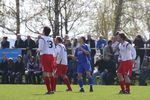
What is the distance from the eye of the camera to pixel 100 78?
108 ft

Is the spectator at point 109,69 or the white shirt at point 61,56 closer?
the white shirt at point 61,56

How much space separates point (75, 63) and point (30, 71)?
8.73ft

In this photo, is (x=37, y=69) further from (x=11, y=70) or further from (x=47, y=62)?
(x=47, y=62)

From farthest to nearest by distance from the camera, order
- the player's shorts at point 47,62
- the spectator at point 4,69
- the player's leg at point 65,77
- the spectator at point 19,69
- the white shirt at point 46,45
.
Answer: the spectator at point 4,69
the spectator at point 19,69
the player's leg at point 65,77
the player's shorts at point 47,62
the white shirt at point 46,45

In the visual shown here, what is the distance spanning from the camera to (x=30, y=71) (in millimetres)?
34062

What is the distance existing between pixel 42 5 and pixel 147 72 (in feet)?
60.8

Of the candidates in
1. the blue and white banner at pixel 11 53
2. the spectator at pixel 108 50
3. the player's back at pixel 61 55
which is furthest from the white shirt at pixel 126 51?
the blue and white banner at pixel 11 53

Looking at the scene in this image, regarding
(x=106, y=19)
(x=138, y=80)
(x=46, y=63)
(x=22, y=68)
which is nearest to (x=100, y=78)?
(x=138, y=80)

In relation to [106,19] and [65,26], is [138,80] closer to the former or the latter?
[65,26]

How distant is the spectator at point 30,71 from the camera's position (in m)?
33.7

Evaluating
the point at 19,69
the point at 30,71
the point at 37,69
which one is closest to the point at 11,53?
the point at 19,69

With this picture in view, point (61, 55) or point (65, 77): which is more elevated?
point (61, 55)

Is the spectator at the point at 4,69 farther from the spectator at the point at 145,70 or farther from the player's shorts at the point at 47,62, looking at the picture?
the player's shorts at the point at 47,62

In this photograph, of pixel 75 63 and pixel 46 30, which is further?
pixel 75 63
